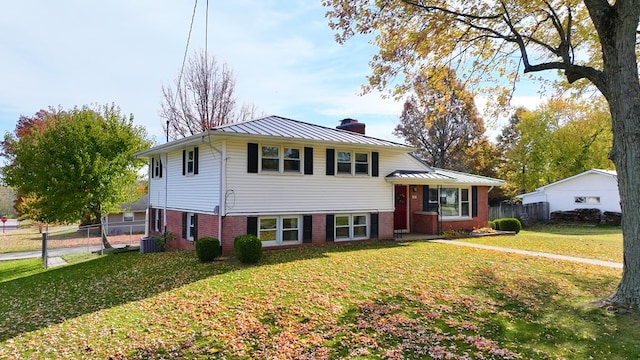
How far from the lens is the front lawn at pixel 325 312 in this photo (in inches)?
206

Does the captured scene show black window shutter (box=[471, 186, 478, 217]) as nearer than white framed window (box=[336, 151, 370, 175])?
No

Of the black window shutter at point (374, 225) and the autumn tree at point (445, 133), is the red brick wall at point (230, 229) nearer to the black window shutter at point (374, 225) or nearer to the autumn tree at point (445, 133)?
the black window shutter at point (374, 225)

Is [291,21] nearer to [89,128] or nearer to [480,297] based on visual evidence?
[480,297]

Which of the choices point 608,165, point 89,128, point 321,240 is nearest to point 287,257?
A: point 321,240

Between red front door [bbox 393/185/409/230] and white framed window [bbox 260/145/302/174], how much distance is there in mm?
6106

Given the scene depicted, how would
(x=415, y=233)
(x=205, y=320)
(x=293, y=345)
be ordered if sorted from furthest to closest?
(x=415, y=233) → (x=205, y=320) → (x=293, y=345)

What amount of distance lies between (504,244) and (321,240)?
7.48 m

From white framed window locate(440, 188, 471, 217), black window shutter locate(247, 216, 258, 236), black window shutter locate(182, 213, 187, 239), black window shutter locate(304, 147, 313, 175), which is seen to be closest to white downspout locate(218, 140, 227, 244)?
black window shutter locate(247, 216, 258, 236)

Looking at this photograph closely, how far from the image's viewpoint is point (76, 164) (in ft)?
59.9

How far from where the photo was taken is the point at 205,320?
6316mm

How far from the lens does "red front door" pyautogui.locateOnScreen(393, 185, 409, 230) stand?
59.0 ft

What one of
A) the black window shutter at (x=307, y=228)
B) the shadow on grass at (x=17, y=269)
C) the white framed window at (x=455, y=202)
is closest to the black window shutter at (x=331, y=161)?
the black window shutter at (x=307, y=228)

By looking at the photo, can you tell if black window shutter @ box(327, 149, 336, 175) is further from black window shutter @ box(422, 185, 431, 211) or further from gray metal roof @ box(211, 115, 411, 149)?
black window shutter @ box(422, 185, 431, 211)

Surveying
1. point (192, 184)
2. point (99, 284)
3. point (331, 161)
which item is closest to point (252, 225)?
point (192, 184)
